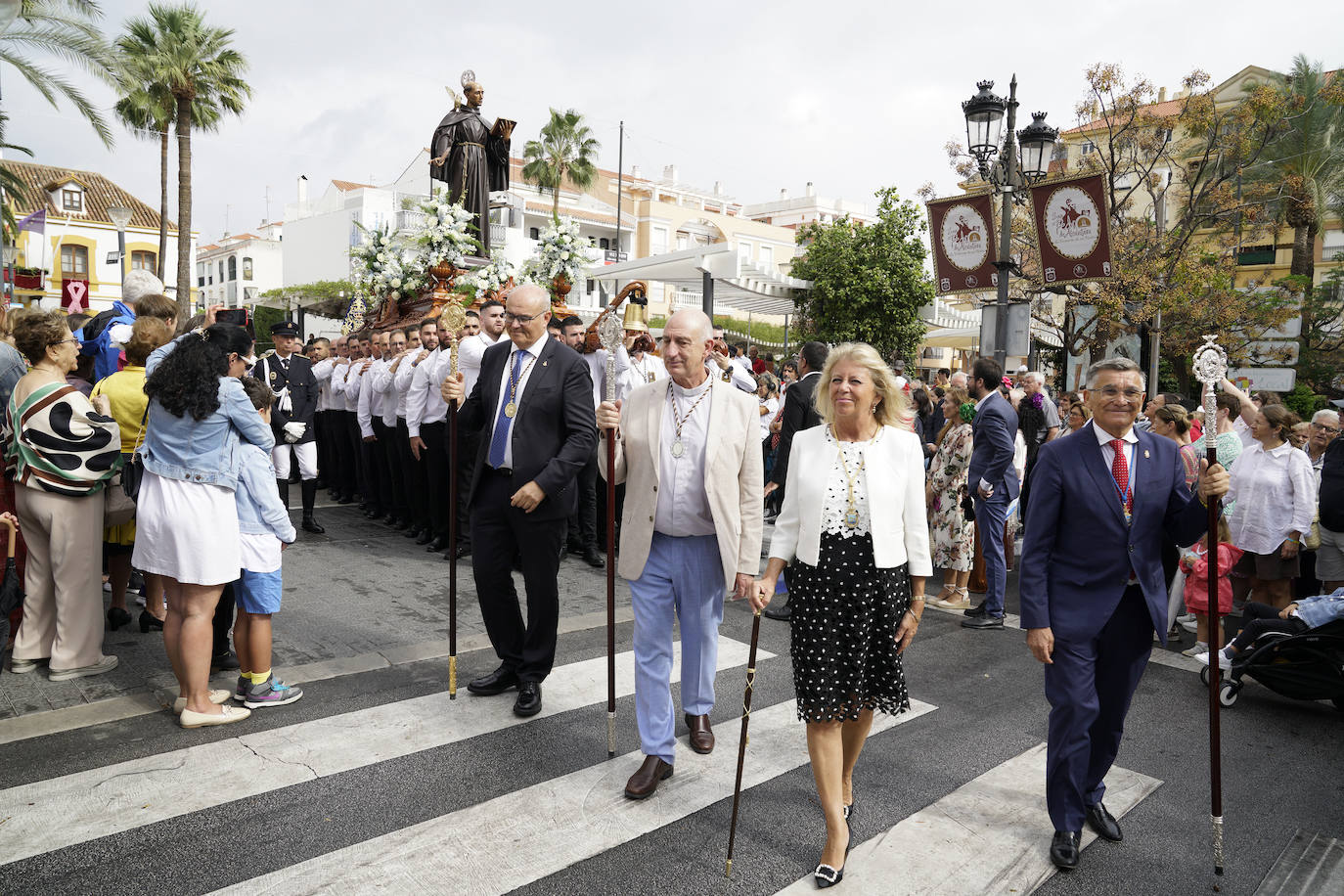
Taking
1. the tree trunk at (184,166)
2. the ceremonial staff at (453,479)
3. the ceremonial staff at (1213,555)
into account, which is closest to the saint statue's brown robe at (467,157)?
the ceremonial staff at (453,479)

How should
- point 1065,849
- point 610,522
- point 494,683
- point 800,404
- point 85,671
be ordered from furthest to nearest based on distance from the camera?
point 800,404, point 85,671, point 494,683, point 610,522, point 1065,849

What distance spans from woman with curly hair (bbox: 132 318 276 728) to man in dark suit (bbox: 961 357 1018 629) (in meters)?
5.36

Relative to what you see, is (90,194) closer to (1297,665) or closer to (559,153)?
(559,153)

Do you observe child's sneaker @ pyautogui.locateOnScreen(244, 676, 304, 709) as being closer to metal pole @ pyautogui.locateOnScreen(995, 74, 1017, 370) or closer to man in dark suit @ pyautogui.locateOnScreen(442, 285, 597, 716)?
man in dark suit @ pyautogui.locateOnScreen(442, 285, 597, 716)

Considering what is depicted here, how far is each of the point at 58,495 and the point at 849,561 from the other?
457cm

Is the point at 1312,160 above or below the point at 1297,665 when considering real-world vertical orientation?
above

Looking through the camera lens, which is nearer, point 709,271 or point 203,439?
point 203,439

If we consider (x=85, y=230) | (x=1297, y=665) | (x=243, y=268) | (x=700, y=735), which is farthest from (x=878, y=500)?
(x=243, y=268)

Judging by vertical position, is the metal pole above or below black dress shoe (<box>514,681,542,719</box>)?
above

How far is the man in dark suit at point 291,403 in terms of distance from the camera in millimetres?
9039

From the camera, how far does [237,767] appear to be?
4.06 m

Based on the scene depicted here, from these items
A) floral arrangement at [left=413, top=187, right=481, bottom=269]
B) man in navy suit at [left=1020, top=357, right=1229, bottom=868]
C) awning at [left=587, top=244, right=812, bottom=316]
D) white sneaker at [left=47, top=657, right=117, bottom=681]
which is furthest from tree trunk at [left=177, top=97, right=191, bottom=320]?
man in navy suit at [left=1020, top=357, right=1229, bottom=868]

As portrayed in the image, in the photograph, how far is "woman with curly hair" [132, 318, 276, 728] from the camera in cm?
438

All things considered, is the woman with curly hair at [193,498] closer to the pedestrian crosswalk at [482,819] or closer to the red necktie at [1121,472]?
the pedestrian crosswalk at [482,819]
